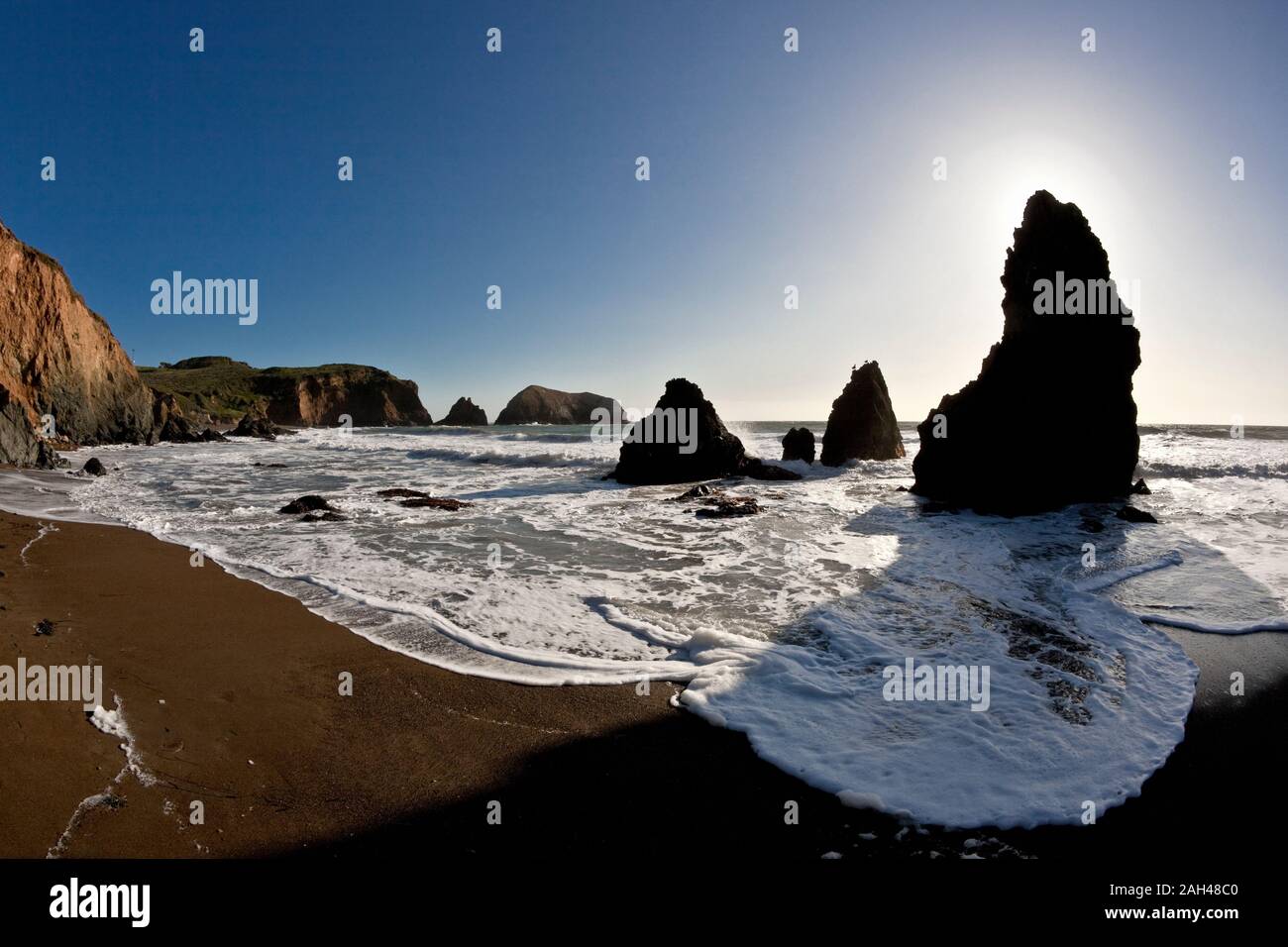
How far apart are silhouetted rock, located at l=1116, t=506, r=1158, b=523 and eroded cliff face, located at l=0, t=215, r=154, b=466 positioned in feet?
151

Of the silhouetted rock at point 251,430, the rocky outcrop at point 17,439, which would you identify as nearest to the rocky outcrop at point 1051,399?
the rocky outcrop at point 17,439

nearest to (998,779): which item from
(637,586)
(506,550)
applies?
(637,586)

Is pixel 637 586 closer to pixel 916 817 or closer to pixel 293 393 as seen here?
pixel 916 817

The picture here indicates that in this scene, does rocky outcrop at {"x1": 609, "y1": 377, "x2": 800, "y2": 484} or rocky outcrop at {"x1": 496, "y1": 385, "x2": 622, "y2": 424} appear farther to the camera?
rocky outcrop at {"x1": 496, "y1": 385, "x2": 622, "y2": 424}

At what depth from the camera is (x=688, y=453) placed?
83.5ft

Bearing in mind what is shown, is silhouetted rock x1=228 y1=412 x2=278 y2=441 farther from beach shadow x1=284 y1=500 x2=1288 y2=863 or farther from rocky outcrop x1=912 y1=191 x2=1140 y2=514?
beach shadow x1=284 y1=500 x2=1288 y2=863

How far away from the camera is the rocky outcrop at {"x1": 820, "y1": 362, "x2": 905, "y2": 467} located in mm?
32094

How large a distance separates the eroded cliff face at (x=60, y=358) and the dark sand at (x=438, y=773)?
1413 inches

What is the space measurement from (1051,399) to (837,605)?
15.7 metres

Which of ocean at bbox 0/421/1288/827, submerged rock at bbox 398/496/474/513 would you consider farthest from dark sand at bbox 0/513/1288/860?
submerged rock at bbox 398/496/474/513

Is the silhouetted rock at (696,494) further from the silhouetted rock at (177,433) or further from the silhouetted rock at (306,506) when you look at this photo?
the silhouetted rock at (177,433)

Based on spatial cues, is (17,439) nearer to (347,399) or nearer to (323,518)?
(323,518)

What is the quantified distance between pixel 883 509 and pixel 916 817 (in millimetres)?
14585
